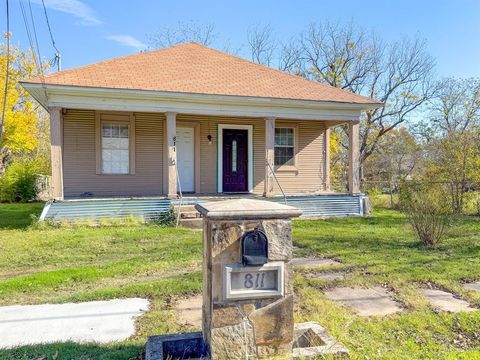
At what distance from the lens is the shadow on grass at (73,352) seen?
289 centimetres

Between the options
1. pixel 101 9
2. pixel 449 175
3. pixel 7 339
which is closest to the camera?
pixel 7 339

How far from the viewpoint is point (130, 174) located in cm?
1190

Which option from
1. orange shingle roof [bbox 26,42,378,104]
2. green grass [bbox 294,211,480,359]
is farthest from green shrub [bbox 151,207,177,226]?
orange shingle roof [bbox 26,42,378,104]

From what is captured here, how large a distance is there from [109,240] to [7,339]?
184 inches

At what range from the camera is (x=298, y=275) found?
539 centimetres

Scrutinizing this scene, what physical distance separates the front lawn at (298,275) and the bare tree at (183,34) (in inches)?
930

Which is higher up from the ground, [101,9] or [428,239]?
[101,9]

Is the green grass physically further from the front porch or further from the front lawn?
the front porch

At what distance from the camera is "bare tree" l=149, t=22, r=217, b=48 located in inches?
1188

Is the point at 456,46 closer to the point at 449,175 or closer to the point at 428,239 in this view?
the point at 449,175

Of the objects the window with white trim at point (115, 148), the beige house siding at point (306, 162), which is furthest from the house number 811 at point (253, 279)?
the beige house siding at point (306, 162)

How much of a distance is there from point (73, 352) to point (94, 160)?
370 inches

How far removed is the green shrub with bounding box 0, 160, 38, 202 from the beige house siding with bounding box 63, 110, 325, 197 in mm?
7359

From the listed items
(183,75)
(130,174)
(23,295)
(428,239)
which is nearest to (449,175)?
(428,239)
